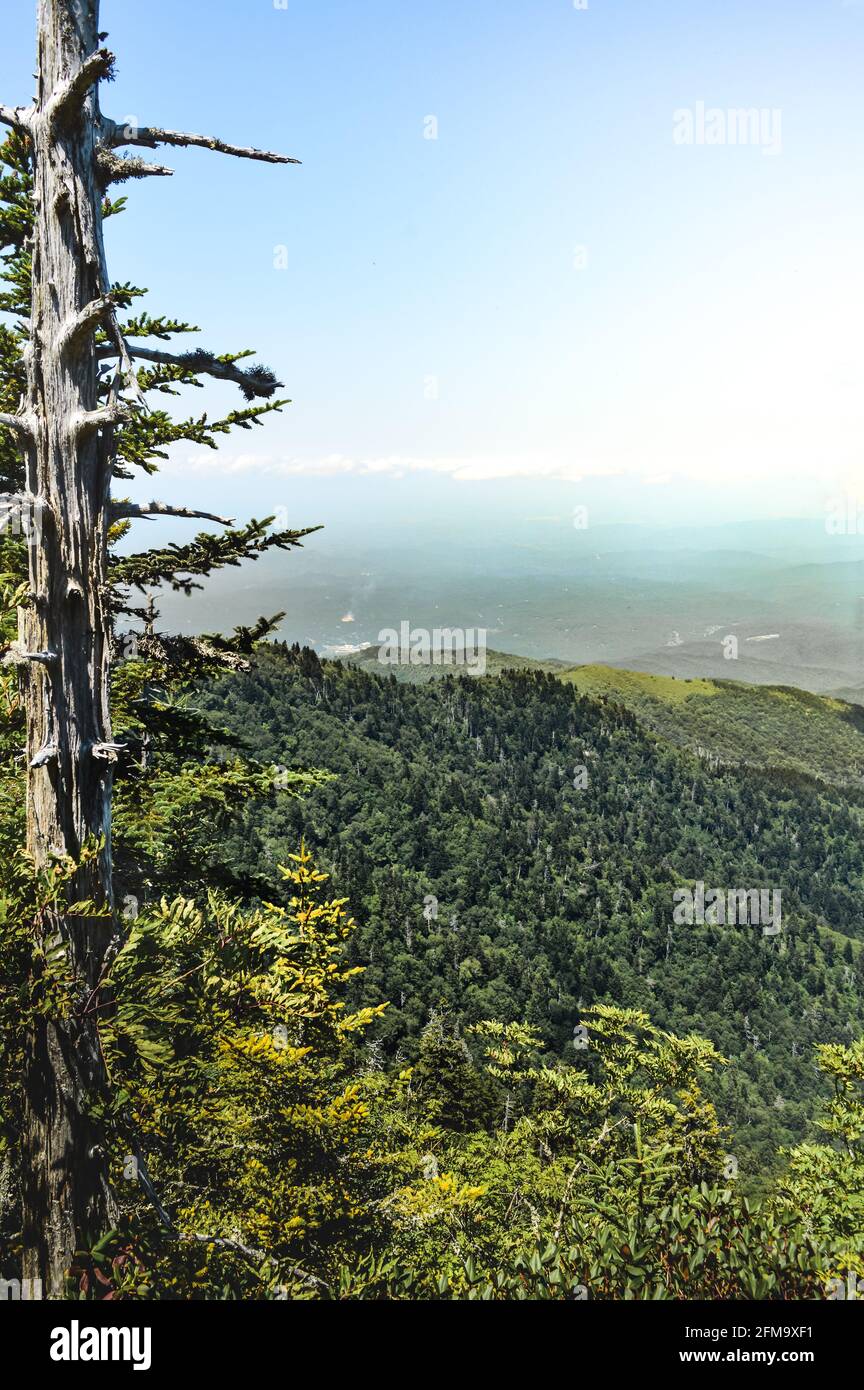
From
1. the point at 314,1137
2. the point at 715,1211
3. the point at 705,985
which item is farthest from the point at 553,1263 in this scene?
the point at 705,985

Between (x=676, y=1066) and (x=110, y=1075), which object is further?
(x=676, y=1066)

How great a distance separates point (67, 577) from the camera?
16.1ft

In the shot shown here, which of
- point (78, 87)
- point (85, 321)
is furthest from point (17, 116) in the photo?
point (85, 321)

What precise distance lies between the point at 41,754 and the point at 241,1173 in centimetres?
570

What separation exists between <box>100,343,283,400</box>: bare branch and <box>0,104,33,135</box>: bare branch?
1.43 m

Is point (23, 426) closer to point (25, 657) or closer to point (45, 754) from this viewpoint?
point (25, 657)

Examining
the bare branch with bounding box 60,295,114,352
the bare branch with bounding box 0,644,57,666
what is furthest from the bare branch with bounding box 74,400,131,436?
the bare branch with bounding box 0,644,57,666

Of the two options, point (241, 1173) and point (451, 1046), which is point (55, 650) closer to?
point (241, 1173)

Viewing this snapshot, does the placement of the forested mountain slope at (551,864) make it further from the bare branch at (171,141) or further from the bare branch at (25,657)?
the bare branch at (171,141)

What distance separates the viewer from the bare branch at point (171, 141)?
482 cm

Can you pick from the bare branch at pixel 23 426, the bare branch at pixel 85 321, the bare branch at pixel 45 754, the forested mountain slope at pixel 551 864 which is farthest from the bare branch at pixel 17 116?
the forested mountain slope at pixel 551 864

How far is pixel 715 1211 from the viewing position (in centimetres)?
492

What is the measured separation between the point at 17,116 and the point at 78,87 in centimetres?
56

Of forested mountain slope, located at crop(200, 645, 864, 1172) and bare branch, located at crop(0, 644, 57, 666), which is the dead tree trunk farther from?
forested mountain slope, located at crop(200, 645, 864, 1172)
